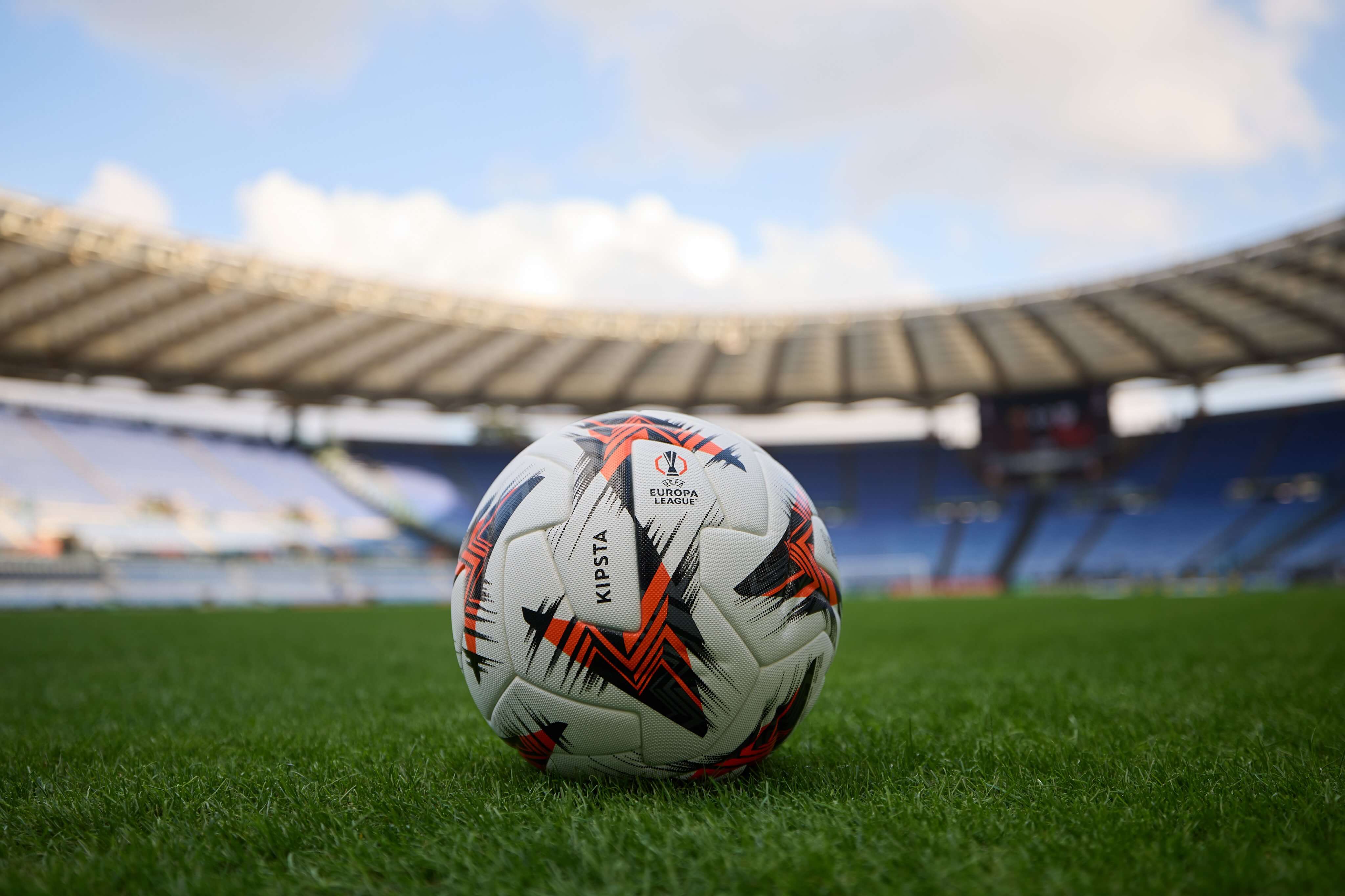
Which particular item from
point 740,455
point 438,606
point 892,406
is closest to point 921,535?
point 892,406

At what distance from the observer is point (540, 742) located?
257 centimetres

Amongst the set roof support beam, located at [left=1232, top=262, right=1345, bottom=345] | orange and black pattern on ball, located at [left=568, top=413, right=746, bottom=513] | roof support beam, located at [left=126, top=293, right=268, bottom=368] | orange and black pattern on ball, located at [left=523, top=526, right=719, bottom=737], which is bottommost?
orange and black pattern on ball, located at [left=523, top=526, right=719, bottom=737]

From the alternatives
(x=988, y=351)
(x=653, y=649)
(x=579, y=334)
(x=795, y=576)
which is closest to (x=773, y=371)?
(x=988, y=351)

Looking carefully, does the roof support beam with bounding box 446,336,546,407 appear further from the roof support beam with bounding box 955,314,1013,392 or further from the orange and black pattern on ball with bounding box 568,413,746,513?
the orange and black pattern on ball with bounding box 568,413,746,513

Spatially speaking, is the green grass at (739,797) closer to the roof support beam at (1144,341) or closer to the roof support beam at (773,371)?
the roof support beam at (1144,341)

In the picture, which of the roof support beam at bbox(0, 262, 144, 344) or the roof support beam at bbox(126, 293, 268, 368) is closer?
the roof support beam at bbox(0, 262, 144, 344)

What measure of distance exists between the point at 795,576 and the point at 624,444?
2.14ft

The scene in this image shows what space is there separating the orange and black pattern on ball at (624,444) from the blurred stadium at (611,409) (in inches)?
818

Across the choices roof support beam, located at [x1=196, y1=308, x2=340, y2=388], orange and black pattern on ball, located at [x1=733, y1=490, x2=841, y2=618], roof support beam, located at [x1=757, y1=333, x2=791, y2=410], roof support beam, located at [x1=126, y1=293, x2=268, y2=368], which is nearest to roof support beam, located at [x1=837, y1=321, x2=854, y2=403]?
roof support beam, located at [x1=757, y1=333, x2=791, y2=410]

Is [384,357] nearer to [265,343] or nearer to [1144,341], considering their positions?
[265,343]

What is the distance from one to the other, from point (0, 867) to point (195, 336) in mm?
27285

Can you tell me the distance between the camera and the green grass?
1.78 metres

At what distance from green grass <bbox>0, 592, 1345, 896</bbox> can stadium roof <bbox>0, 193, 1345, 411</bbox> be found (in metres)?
18.6

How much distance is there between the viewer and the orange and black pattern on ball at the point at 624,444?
8.30ft
